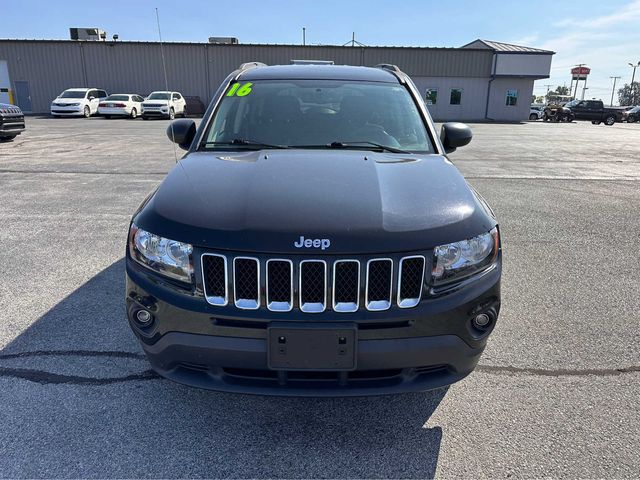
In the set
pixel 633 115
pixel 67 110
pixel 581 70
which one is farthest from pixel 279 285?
pixel 581 70

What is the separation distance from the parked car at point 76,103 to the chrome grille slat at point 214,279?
3190 centimetres

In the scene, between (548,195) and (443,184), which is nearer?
(443,184)

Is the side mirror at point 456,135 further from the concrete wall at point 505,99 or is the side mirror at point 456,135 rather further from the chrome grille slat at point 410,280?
the concrete wall at point 505,99

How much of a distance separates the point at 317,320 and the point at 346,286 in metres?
0.20

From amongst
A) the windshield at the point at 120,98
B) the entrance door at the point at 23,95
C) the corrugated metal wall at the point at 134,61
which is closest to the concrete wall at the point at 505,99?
the corrugated metal wall at the point at 134,61

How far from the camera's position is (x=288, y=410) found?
2.64 m

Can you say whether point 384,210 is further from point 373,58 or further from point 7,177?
point 373,58

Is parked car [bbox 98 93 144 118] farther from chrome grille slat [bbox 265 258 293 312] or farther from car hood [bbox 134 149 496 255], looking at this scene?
chrome grille slat [bbox 265 258 293 312]

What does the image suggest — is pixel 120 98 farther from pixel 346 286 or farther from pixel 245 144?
pixel 346 286

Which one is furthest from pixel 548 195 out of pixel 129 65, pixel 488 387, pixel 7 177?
pixel 129 65

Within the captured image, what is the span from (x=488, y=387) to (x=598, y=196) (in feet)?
23.0

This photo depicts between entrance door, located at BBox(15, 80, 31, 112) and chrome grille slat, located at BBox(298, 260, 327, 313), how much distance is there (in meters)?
42.0

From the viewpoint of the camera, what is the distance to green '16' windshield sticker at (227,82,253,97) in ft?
12.5

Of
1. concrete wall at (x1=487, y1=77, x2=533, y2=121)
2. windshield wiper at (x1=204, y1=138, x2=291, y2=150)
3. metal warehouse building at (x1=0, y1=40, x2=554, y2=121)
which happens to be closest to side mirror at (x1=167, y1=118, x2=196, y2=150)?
windshield wiper at (x1=204, y1=138, x2=291, y2=150)
